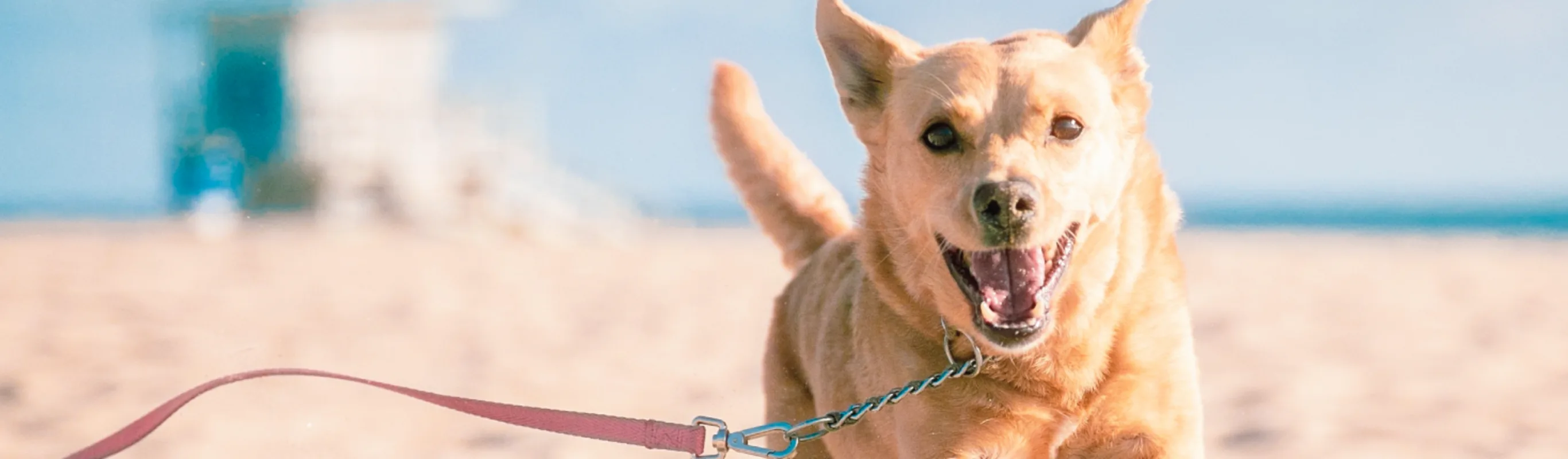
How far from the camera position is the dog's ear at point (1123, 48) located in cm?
283

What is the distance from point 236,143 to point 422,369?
68.3 feet

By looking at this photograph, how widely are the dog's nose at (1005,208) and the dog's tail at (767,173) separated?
5.00ft

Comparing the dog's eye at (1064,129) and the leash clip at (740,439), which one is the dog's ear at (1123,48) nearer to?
the dog's eye at (1064,129)

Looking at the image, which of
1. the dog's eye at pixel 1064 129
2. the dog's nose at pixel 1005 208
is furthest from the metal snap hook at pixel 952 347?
the dog's eye at pixel 1064 129

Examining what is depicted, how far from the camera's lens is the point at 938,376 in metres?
2.60

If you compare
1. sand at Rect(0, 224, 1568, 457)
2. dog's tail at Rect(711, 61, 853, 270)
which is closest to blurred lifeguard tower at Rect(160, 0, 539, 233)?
sand at Rect(0, 224, 1568, 457)

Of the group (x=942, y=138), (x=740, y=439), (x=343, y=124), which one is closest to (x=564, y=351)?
(x=740, y=439)

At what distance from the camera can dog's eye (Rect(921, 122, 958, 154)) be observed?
2.66m

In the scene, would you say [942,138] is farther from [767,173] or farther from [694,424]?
[767,173]

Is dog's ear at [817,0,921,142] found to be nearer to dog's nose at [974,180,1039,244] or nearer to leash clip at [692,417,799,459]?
dog's nose at [974,180,1039,244]

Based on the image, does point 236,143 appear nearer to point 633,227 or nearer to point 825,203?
point 633,227

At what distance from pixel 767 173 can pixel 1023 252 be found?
4.88 feet

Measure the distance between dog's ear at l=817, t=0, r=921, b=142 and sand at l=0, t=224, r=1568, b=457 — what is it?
6.49ft

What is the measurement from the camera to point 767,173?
3.87m
